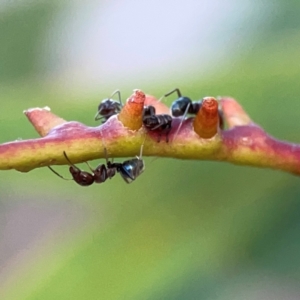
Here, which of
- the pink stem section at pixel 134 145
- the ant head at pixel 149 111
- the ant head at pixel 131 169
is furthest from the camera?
the ant head at pixel 131 169

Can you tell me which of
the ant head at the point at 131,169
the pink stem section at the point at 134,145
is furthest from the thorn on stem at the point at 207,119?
the ant head at the point at 131,169

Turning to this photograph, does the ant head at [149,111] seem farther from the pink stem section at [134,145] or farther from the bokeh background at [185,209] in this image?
the bokeh background at [185,209]

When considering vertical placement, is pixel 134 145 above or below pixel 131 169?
above

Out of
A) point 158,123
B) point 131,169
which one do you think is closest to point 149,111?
point 158,123

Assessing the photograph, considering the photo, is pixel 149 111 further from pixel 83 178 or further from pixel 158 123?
pixel 83 178

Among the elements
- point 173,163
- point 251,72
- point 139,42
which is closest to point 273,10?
point 251,72

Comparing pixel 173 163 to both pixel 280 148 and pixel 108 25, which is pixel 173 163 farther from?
pixel 108 25

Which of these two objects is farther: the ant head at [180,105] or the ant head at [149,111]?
the ant head at [180,105]

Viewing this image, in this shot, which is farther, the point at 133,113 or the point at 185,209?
the point at 185,209

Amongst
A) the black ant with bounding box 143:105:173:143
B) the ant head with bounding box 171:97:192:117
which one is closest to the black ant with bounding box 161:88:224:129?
the ant head with bounding box 171:97:192:117

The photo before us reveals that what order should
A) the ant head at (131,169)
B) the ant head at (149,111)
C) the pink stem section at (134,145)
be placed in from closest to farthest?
the pink stem section at (134,145), the ant head at (149,111), the ant head at (131,169)

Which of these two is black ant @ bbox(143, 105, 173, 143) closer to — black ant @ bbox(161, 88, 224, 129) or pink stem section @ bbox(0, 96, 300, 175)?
pink stem section @ bbox(0, 96, 300, 175)
